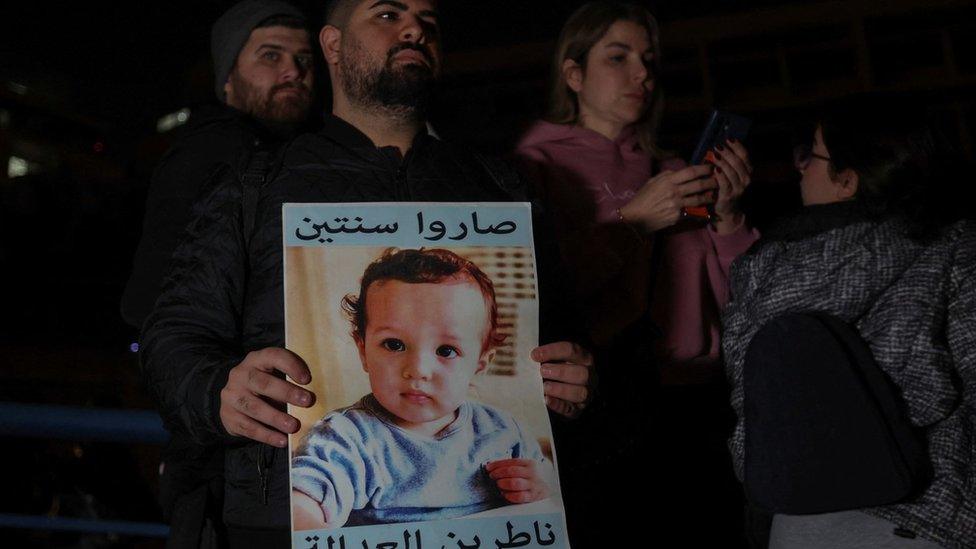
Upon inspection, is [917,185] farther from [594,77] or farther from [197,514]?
[197,514]

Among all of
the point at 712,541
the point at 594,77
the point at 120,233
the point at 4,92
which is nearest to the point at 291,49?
the point at 594,77

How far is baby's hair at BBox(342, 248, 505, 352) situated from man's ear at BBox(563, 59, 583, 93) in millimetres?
922

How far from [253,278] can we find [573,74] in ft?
3.30

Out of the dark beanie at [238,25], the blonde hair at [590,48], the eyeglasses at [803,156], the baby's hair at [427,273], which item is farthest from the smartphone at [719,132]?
the dark beanie at [238,25]

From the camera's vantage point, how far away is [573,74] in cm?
205

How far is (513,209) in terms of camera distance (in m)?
1.29

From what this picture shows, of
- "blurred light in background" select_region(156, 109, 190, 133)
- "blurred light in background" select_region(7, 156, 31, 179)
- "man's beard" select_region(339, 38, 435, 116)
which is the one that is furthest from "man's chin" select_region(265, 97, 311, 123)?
"blurred light in background" select_region(7, 156, 31, 179)

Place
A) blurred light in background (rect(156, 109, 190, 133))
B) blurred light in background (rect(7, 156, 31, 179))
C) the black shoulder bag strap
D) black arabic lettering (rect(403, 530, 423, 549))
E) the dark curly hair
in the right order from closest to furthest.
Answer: black arabic lettering (rect(403, 530, 423, 549)), the black shoulder bag strap, the dark curly hair, blurred light in background (rect(156, 109, 190, 133)), blurred light in background (rect(7, 156, 31, 179))

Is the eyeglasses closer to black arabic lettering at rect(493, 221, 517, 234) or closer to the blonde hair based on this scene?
the blonde hair

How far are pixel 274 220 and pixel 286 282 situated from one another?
181mm

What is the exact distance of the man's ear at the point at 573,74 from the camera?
6.69 feet

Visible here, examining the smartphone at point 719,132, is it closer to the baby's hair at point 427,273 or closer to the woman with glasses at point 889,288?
the woman with glasses at point 889,288

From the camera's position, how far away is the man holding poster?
1.15 metres

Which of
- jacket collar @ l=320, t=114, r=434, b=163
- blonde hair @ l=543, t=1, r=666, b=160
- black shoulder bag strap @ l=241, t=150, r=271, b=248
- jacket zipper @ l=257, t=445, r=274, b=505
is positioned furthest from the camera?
blonde hair @ l=543, t=1, r=666, b=160
